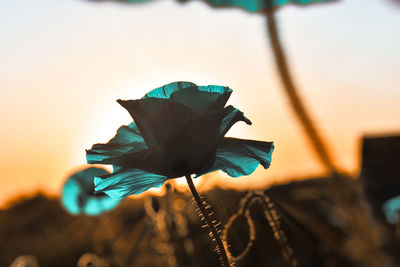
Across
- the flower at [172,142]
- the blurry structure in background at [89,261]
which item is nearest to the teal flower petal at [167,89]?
the flower at [172,142]

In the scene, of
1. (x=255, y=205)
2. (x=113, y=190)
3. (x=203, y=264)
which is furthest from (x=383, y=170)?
(x=113, y=190)

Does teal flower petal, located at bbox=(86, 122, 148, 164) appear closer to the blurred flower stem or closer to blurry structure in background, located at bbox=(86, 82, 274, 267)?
blurry structure in background, located at bbox=(86, 82, 274, 267)

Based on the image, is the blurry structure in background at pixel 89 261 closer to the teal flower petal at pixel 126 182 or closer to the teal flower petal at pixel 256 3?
the teal flower petal at pixel 126 182

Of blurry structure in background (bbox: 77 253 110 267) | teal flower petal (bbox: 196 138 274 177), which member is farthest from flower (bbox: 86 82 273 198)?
blurry structure in background (bbox: 77 253 110 267)

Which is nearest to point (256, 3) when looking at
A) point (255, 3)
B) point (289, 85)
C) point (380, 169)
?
point (255, 3)

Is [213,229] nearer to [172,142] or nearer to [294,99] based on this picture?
[172,142]

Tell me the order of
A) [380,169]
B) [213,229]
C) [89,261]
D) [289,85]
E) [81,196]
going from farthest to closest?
[380,169], [81,196], [289,85], [89,261], [213,229]
